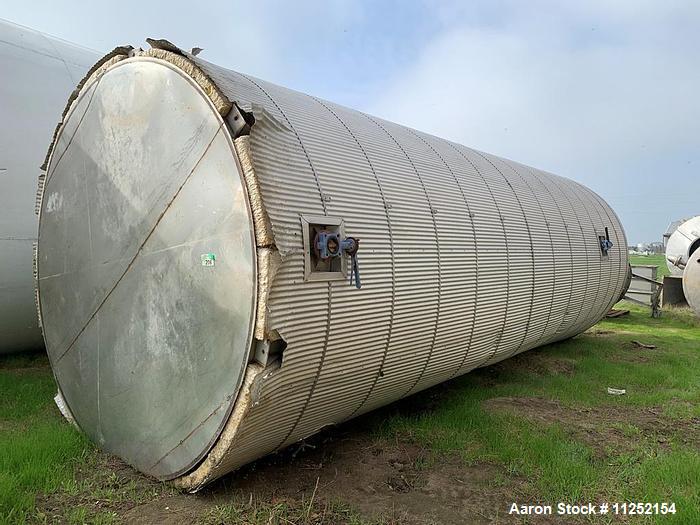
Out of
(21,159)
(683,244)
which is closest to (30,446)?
(21,159)

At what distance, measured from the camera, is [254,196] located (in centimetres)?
351

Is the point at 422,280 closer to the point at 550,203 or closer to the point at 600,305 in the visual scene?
the point at 550,203

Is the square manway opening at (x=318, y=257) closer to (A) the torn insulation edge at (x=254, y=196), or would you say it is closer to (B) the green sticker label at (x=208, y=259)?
(A) the torn insulation edge at (x=254, y=196)

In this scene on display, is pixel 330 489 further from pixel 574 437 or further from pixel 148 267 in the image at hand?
pixel 574 437

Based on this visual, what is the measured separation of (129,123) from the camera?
4270mm

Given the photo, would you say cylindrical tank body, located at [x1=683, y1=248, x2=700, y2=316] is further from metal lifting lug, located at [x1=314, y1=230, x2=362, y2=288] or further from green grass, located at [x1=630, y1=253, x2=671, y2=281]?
metal lifting lug, located at [x1=314, y1=230, x2=362, y2=288]

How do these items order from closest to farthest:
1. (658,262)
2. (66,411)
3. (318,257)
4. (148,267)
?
(318,257), (148,267), (66,411), (658,262)

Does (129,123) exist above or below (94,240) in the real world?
above

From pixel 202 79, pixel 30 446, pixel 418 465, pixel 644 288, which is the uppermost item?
pixel 202 79

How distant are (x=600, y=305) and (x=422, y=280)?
6389mm

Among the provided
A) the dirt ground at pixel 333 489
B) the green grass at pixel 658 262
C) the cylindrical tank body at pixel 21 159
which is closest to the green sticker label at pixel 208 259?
the dirt ground at pixel 333 489

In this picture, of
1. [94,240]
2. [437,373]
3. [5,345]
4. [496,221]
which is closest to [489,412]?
[437,373]

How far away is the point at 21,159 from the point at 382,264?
17.0ft

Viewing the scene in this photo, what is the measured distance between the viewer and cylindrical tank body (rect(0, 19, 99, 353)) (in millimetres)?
6746
